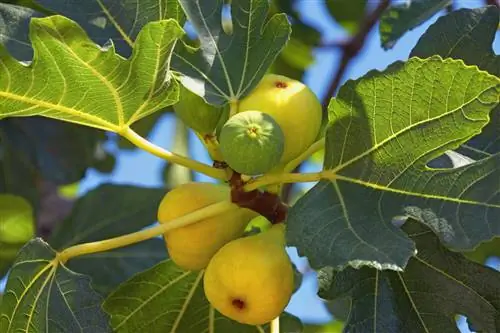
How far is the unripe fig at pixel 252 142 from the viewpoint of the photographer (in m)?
1.36

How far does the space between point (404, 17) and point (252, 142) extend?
78cm

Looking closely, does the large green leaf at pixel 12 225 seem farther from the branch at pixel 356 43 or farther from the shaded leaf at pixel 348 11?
the shaded leaf at pixel 348 11

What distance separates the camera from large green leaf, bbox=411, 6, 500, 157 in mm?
1581

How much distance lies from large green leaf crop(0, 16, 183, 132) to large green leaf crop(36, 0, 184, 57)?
21cm

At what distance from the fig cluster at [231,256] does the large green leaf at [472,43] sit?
1.13ft

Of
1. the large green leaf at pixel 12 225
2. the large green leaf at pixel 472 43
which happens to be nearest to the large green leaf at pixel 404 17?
the large green leaf at pixel 472 43

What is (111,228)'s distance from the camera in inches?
102

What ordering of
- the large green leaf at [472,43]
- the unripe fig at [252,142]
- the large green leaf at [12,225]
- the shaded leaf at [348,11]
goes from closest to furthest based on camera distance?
the unripe fig at [252,142] < the large green leaf at [472,43] < the large green leaf at [12,225] < the shaded leaf at [348,11]

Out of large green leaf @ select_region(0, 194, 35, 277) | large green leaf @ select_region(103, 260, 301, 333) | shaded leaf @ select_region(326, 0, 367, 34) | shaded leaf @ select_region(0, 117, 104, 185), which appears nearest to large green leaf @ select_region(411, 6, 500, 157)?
large green leaf @ select_region(103, 260, 301, 333)

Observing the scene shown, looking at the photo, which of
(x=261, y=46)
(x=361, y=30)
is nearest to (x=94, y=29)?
(x=261, y=46)

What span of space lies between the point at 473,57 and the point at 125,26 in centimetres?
55

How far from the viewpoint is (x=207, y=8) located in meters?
1.62

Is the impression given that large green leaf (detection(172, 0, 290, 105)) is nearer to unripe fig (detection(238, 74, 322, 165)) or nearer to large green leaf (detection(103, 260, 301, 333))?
unripe fig (detection(238, 74, 322, 165))

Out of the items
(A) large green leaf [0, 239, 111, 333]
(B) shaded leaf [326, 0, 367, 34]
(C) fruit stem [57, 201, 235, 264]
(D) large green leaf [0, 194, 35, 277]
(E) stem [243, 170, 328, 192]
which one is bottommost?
(D) large green leaf [0, 194, 35, 277]
